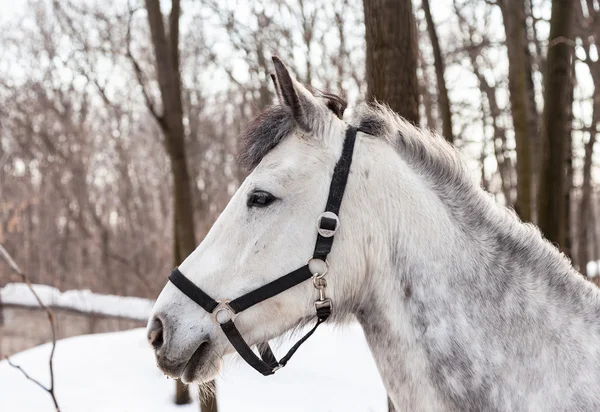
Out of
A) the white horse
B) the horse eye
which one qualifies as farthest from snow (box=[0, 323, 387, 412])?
the horse eye

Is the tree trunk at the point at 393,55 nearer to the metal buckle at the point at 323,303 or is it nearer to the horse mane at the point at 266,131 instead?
the horse mane at the point at 266,131

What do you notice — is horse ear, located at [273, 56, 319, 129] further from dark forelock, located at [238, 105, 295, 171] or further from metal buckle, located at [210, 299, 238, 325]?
metal buckle, located at [210, 299, 238, 325]

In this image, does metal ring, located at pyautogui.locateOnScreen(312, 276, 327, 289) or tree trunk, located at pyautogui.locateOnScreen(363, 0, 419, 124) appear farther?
tree trunk, located at pyautogui.locateOnScreen(363, 0, 419, 124)

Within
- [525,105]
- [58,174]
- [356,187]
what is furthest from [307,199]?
[58,174]

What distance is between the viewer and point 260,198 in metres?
2.07

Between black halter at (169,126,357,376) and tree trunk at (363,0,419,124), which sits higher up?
tree trunk at (363,0,419,124)

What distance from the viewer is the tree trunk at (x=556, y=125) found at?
4.80m

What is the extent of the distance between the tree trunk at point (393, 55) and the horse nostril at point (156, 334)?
6.79 ft

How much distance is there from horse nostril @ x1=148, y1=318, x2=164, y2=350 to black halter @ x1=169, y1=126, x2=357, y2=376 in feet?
0.52

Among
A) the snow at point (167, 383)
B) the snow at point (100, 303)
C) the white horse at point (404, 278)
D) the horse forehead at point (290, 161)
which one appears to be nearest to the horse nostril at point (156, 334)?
the white horse at point (404, 278)

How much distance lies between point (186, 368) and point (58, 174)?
1988 cm

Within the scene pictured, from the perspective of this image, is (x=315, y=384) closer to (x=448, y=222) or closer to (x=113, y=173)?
(x=448, y=222)

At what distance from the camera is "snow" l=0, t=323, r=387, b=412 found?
19.6 ft

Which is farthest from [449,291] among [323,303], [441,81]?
[441,81]
